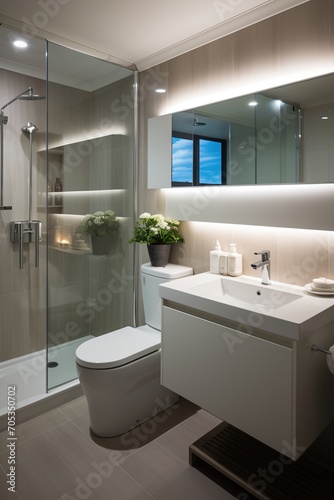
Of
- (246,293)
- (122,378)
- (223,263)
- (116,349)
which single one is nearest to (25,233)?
(116,349)

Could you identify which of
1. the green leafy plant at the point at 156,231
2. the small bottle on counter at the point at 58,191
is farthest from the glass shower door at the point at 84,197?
the green leafy plant at the point at 156,231

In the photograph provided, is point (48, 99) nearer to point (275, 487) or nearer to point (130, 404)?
point (130, 404)

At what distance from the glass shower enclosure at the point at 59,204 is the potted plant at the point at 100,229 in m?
0.02

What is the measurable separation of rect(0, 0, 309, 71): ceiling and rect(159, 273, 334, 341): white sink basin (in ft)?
4.81

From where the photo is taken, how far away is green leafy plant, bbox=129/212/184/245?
249cm

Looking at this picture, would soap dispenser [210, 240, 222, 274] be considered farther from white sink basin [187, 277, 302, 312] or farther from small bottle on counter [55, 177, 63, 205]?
small bottle on counter [55, 177, 63, 205]

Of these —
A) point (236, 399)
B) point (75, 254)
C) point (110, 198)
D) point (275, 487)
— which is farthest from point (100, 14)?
point (275, 487)

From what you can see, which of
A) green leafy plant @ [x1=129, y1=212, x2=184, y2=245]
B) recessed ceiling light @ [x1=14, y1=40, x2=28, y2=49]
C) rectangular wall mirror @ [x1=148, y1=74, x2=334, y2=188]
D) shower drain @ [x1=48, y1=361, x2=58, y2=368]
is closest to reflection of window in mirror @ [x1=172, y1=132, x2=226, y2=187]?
rectangular wall mirror @ [x1=148, y1=74, x2=334, y2=188]

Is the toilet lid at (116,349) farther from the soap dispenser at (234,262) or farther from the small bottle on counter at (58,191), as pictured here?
the small bottle on counter at (58,191)

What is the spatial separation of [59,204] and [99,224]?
0.33 meters

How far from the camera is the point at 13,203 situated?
2867 mm

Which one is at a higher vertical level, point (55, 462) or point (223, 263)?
point (223, 263)

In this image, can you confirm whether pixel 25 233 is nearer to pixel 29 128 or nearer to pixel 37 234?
pixel 37 234

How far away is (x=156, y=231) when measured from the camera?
246 cm
